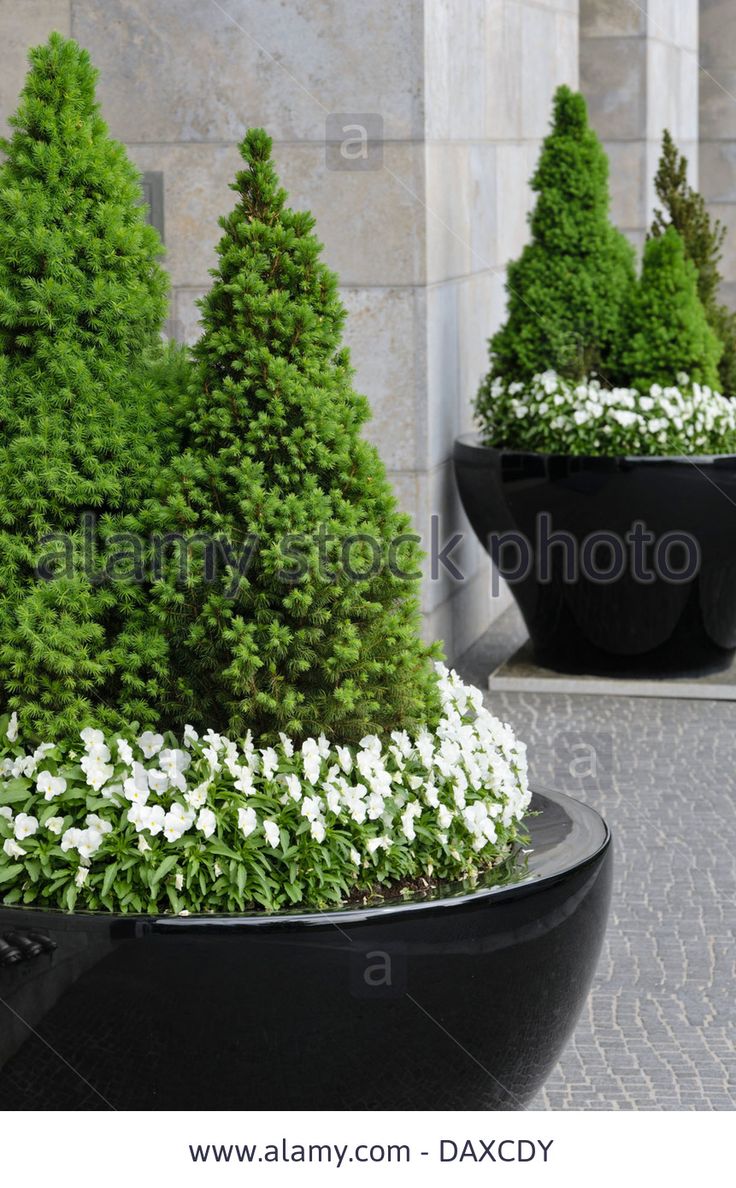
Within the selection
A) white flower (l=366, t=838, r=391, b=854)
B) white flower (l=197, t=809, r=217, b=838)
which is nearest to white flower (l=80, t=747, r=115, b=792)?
white flower (l=197, t=809, r=217, b=838)

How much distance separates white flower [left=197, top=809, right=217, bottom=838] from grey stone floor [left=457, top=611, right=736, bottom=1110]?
120cm

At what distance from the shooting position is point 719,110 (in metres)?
16.2

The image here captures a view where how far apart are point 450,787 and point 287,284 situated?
1131mm

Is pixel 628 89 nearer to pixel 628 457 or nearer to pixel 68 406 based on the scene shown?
pixel 628 457

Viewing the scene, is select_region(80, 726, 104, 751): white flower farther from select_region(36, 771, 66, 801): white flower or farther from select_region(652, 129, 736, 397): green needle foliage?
select_region(652, 129, 736, 397): green needle foliage

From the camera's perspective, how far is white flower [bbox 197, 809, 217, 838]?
3064 millimetres

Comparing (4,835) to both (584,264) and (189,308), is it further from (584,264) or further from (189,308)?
(584,264)

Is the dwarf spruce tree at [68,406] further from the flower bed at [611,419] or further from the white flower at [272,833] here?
the flower bed at [611,419]

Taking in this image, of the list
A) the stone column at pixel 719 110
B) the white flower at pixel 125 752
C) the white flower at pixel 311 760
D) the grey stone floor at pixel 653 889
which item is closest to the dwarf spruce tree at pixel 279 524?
the white flower at pixel 311 760

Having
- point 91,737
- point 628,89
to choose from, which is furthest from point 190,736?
point 628,89

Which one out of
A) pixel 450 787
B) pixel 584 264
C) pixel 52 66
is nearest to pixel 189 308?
pixel 584 264

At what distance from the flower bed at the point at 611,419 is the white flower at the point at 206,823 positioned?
481 centimetres

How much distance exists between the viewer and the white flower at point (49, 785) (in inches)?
125

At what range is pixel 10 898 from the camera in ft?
10.0
